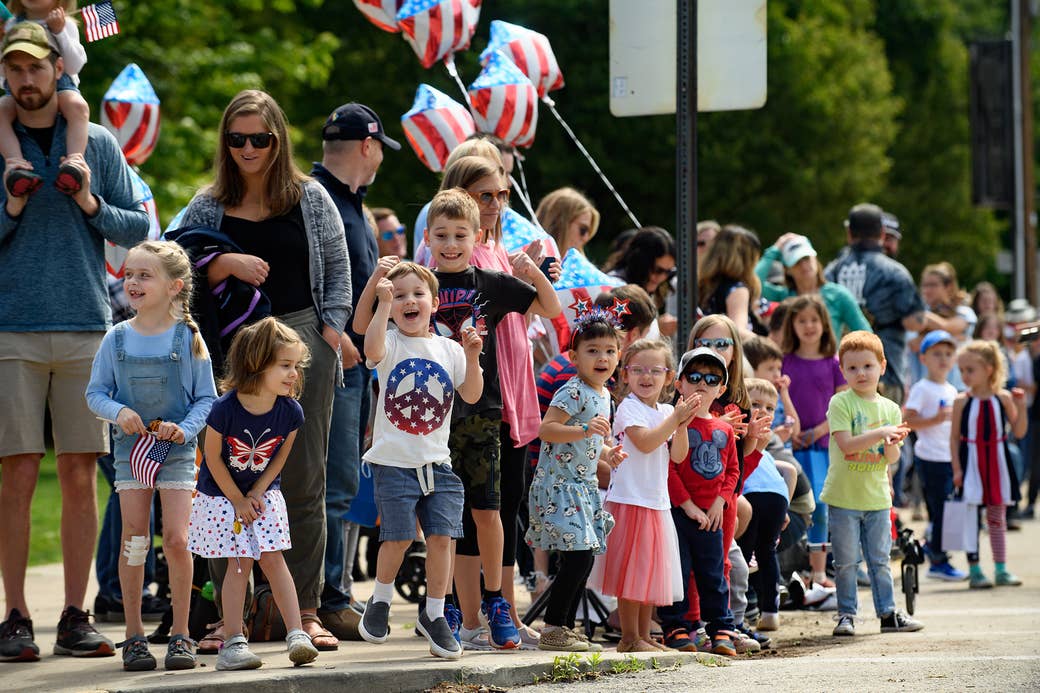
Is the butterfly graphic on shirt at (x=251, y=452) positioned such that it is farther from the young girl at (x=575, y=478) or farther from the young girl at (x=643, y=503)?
the young girl at (x=643, y=503)

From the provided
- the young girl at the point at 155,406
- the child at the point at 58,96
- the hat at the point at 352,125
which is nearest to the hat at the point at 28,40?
the child at the point at 58,96

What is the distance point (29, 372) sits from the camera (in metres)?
6.92

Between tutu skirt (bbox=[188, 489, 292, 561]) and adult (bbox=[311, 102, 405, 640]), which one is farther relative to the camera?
adult (bbox=[311, 102, 405, 640])

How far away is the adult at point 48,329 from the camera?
688cm

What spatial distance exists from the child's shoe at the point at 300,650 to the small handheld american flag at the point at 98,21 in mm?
3221

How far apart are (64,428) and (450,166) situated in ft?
6.91

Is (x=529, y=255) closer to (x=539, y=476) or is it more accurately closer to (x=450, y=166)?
(x=450, y=166)

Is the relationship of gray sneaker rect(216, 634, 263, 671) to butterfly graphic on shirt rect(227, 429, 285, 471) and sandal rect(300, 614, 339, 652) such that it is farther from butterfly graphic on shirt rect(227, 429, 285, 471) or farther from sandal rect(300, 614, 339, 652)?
butterfly graphic on shirt rect(227, 429, 285, 471)

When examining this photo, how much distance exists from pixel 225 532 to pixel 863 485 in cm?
377

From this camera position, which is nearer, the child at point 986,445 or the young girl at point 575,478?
the young girl at point 575,478

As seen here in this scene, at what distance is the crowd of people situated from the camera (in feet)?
21.4

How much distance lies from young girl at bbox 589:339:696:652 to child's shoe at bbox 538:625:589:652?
0.36 meters

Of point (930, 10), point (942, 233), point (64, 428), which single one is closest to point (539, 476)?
point (64, 428)

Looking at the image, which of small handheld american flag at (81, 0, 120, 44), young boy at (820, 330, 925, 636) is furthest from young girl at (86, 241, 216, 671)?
young boy at (820, 330, 925, 636)
